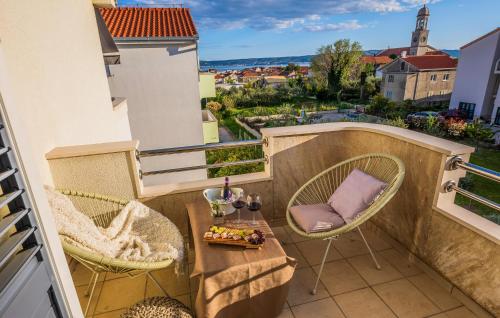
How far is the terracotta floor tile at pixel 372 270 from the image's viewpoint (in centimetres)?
235

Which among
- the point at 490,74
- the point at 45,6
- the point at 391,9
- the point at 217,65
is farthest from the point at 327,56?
the point at 217,65

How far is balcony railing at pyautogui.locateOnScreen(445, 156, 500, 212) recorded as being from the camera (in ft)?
5.82

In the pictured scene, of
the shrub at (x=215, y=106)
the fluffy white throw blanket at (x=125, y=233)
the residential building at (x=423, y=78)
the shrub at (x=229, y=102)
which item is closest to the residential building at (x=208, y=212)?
the fluffy white throw blanket at (x=125, y=233)

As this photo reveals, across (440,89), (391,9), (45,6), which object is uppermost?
(391,9)

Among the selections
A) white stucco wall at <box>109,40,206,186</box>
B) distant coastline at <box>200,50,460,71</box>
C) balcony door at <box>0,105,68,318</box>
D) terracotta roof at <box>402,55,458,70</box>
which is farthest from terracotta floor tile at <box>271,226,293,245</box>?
distant coastline at <box>200,50,460,71</box>

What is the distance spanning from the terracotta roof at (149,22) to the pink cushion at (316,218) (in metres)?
7.01

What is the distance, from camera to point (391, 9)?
59.6 m

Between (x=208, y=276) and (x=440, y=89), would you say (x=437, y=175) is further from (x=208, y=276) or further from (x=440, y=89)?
(x=440, y=89)

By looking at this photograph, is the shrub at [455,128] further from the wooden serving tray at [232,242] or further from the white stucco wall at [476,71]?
the wooden serving tray at [232,242]

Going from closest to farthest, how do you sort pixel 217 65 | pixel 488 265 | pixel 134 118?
1. pixel 488 265
2. pixel 134 118
3. pixel 217 65

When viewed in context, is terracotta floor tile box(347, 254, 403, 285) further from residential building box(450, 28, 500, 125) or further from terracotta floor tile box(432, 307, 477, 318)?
residential building box(450, 28, 500, 125)

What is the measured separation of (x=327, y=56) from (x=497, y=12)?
18476 millimetres

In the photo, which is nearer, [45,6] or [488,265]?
[488,265]

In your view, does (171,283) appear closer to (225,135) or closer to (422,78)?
(225,135)
